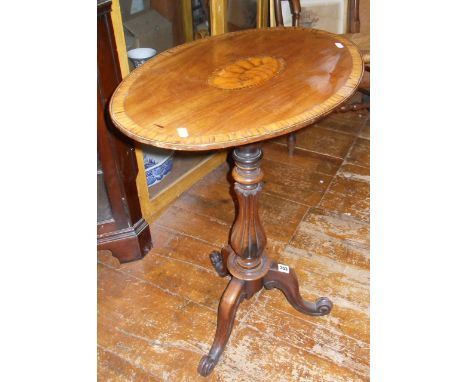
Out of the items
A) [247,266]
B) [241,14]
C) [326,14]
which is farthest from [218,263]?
[326,14]

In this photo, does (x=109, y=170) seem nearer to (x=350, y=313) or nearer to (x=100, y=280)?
(x=100, y=280)

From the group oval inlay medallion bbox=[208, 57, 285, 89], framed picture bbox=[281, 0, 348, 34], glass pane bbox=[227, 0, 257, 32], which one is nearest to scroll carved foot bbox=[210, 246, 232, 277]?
oval inlay medallion bbox=[208, 57, 285, 89]

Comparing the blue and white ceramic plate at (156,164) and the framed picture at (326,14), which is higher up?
the framed picture at (326,14)

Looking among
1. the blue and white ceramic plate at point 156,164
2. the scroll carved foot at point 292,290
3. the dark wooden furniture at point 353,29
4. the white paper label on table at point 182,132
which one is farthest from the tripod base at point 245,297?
the dark wooden furniture at point 353,29

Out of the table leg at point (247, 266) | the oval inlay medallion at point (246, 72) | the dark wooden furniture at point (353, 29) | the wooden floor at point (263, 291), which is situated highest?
the oval inlay medallion at point (246, 72)

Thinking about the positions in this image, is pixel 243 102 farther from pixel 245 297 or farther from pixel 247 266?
pixel 245 297

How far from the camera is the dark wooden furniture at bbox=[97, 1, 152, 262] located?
1.67 metres

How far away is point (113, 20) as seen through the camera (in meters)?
1.73

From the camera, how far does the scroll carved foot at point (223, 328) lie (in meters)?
1.64

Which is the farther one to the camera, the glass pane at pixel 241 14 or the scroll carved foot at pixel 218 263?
the glass pane at pixel 241 14

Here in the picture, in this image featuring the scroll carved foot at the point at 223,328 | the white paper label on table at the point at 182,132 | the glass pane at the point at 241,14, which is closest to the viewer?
the white paper label on table at the point at 182,132

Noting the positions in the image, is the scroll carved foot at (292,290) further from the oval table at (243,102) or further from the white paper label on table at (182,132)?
the white paper label on table at (182,132)

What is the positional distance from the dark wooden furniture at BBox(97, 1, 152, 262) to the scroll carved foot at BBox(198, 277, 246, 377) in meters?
0.59

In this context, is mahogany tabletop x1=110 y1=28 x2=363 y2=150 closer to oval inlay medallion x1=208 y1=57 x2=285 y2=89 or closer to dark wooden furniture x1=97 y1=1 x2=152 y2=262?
oval inlay medallion x1=208 y1=57 x2=285 y2=89
